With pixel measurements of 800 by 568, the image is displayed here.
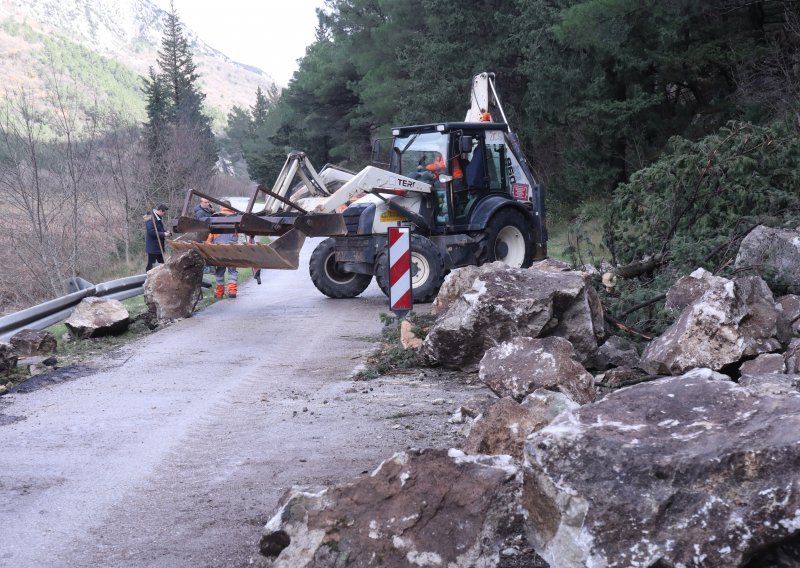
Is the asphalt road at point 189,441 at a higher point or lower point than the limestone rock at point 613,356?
lower

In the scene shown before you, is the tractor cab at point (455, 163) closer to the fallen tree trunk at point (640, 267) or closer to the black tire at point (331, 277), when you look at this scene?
the black tire at point (331, 277)

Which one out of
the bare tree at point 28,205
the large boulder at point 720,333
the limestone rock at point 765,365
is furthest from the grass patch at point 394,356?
the bare tree at point 28,205

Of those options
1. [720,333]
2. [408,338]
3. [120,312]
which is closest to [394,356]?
[408,338]

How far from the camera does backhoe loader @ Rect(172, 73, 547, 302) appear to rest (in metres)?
13.8

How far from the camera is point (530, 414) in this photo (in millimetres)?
5090

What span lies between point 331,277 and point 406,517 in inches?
491

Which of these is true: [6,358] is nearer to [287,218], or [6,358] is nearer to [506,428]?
[287,218]

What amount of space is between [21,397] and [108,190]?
67.5 ft

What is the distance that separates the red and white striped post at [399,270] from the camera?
11.4 metres

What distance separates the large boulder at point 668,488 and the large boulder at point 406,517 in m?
0.26

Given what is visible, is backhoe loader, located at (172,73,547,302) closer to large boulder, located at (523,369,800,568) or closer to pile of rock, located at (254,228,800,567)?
pile of rock, located at (254,228,800,567)

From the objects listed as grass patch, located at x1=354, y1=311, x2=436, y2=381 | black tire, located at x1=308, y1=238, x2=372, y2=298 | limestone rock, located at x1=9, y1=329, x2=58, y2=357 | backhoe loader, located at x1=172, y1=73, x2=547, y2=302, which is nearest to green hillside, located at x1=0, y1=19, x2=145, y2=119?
black tire, located at x1=308, y1=238, x2=372, y2=298

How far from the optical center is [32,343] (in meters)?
11.5

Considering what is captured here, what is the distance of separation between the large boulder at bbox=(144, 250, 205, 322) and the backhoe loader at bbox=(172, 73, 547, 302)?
452 millimetres
